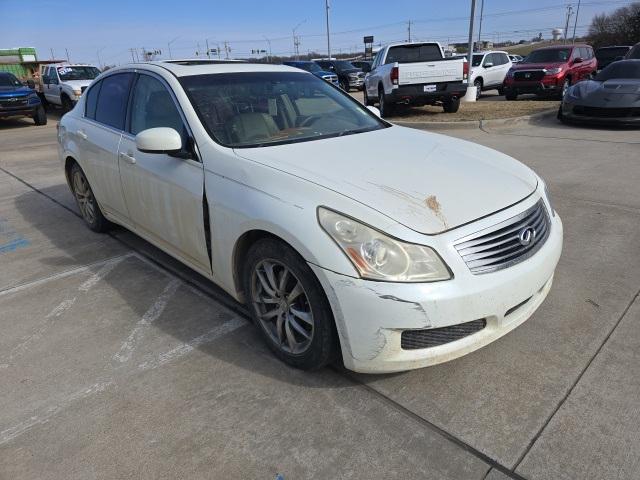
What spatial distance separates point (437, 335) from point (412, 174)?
908 mm

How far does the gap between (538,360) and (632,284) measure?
1316 millimetres

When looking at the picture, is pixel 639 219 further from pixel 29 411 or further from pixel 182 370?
pixel 29 411

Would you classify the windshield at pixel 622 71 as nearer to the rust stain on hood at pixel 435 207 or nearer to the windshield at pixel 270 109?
the windshield at pixel 270 109

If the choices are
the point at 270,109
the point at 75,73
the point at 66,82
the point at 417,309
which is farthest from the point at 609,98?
the point at 75,73

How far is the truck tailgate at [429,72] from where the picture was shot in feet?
36.6

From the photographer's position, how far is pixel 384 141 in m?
3.28

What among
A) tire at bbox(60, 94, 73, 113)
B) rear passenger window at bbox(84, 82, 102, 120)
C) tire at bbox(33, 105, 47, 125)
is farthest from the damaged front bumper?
tire at bbox(60, 94, 73, 113)

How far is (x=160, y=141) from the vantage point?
2877mm

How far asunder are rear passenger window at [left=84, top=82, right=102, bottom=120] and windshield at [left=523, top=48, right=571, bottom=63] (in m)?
14.7

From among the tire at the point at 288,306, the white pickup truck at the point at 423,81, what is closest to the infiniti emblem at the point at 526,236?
the tire at the point at 288,306

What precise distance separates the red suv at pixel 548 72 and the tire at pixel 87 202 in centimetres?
1357

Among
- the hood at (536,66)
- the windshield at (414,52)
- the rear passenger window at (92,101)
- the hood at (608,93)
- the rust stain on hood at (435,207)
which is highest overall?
the windshield at (414,52)

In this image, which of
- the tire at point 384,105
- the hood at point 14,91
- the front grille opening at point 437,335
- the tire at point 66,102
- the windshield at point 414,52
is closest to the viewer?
the front grille opening at point 437,335

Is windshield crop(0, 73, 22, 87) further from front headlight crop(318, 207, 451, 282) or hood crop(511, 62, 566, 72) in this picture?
front headlight crop(318, 207, 451, 282)
